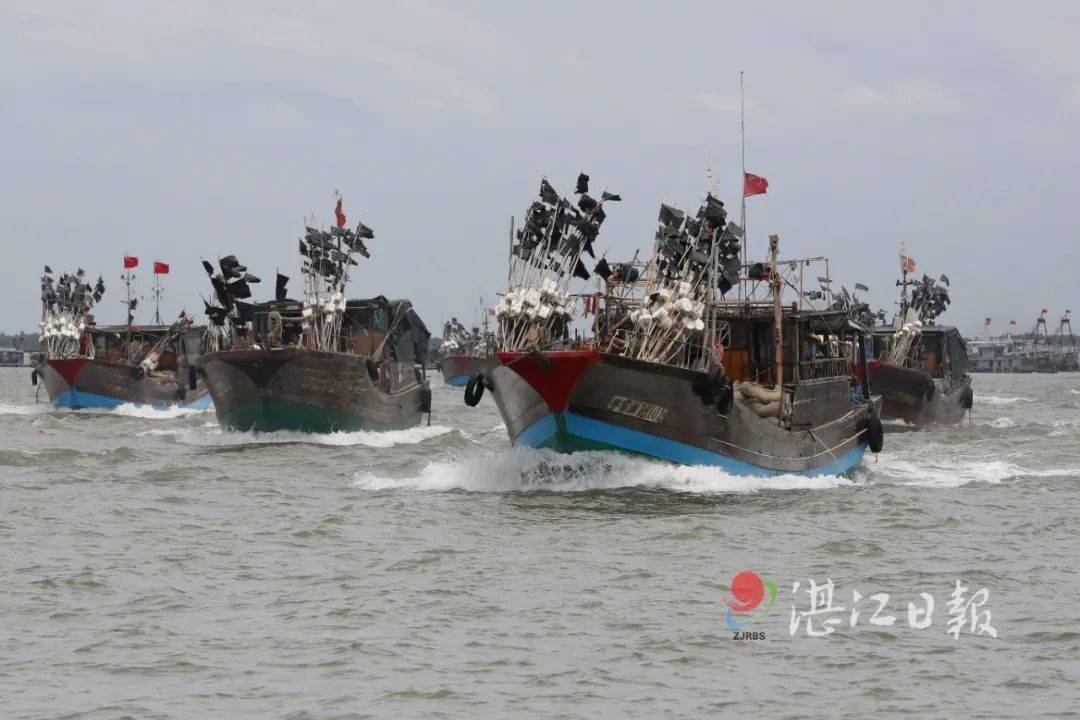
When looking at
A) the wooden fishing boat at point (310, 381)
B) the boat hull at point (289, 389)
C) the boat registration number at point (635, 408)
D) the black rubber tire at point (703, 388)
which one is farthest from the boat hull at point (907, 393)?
the boat registration number at point (635, 408)

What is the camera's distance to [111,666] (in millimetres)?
14266

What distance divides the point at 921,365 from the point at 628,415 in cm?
4364

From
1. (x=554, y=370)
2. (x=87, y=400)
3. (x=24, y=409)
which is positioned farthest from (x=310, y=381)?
(x=24, y=409)

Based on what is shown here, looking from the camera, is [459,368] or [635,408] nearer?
[635,408]

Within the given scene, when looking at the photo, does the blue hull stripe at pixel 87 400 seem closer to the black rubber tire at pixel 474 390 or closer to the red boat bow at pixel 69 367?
the red boat bow at pixel 69 367

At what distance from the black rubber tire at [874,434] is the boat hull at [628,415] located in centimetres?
782

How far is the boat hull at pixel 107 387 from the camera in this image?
65.3m

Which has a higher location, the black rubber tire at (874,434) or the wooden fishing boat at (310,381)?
the wooden fishing boat at (310,381)

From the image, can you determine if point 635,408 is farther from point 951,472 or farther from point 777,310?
point 951,472

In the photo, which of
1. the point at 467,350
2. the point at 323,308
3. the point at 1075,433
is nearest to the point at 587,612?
the point at 323,308

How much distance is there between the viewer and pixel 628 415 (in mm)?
27141

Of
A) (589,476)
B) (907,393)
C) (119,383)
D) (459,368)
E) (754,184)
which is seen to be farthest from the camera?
(459,368)

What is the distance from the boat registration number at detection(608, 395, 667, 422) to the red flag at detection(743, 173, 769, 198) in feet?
27.3

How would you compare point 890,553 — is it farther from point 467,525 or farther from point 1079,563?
point 467,525
